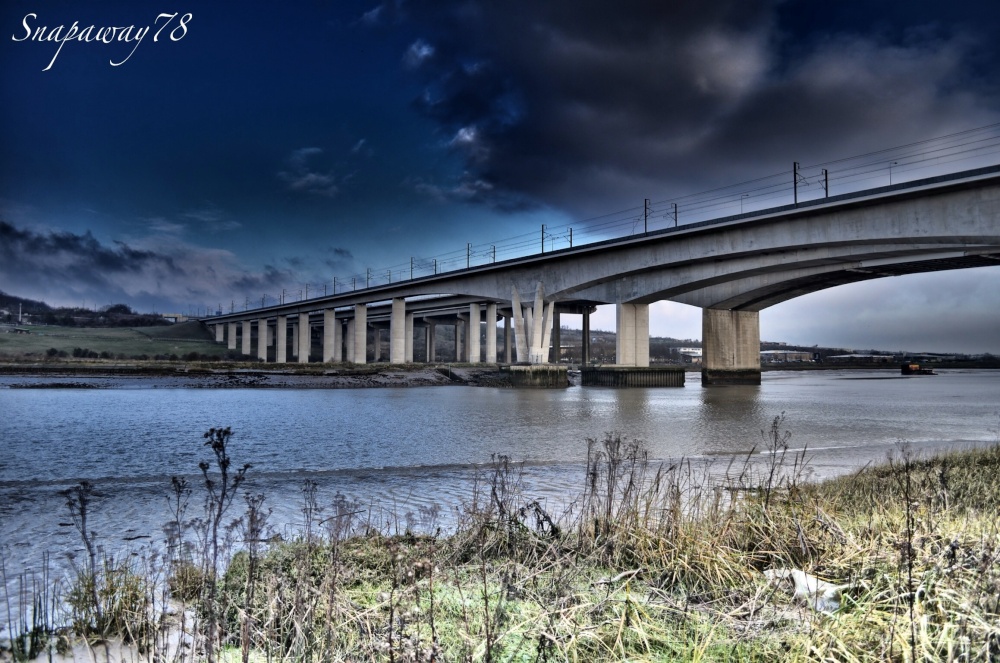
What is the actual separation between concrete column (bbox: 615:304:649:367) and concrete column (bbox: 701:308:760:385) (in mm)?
9585

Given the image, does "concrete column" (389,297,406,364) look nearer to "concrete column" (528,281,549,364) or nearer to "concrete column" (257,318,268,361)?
"concrete column" (528,281,549,364)

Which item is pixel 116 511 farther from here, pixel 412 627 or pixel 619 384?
pixel 619 384

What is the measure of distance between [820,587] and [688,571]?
895 mm

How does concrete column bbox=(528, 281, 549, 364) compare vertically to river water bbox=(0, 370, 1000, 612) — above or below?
above

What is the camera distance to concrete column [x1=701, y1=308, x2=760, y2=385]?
64.5 meters

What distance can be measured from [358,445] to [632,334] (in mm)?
44314

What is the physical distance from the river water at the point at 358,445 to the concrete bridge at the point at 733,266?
10279 millimetres

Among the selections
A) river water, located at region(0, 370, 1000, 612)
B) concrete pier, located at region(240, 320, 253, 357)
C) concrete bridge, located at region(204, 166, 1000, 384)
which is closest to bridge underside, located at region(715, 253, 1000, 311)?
concrete bridge, located at region(204, 166, 1000, 384)

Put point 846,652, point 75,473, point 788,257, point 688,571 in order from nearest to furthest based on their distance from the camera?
point 846,652, point 688,571, point 75,473, point 788,257

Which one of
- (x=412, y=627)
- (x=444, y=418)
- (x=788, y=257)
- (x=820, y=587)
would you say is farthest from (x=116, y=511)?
(x=788, y=257)

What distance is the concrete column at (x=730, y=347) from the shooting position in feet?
212

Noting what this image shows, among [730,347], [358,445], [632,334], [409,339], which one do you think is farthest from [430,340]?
[358,445]

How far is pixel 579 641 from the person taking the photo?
358cm

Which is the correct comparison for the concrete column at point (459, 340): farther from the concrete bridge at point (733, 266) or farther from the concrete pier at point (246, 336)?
the concrete pier at point (246, 336)
